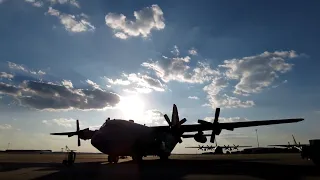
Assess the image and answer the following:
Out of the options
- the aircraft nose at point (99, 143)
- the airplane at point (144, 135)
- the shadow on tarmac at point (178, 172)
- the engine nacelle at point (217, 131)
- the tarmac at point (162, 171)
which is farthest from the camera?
the engine nacelle at point (217, 131)

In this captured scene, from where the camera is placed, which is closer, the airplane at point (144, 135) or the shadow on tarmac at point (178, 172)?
the shadow on tarmac at point (178, 172)

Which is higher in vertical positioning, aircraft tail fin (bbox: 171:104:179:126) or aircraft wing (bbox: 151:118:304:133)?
aircraft tail fin (bbox: 171:104:179:126)

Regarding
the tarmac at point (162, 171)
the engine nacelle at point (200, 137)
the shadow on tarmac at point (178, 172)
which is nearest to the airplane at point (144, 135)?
the engine nacelle at point (200, 137)

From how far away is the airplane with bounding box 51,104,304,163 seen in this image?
2917 centimetres

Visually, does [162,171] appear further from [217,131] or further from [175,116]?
[175,116]

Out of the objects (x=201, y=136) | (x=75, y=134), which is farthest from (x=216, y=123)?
(x=75, y=134)

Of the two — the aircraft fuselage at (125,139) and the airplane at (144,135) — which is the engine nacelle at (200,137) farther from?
the aircraft fuselage at (125,139)

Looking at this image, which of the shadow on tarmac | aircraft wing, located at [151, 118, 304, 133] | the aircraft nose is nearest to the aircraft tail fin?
aircraft wing, located at [151, 118, 304, 133]

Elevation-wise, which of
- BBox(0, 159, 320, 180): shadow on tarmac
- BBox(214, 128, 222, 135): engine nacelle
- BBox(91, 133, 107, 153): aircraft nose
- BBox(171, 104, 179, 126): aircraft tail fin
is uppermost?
BBox(171, 104, 179, 126): aircraft tail fin

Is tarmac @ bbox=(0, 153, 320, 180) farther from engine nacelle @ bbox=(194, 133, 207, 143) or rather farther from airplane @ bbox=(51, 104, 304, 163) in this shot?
engine nacelle @ bbox=(194, 133, 207, 143)

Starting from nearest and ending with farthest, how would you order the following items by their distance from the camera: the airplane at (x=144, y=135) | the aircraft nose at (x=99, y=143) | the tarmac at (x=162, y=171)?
the tarmac at (x=162, y=171)
the aircraft nose at (x=99, y=143)
the airplane at (x=144, y=135)

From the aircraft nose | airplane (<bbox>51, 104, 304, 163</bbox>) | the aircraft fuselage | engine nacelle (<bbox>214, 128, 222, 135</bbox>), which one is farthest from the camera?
engine nacelle (<bbox>214, 128, 222, 135</bbox>)

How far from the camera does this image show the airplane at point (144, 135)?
29.2 meters

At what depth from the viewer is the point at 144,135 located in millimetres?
34094
